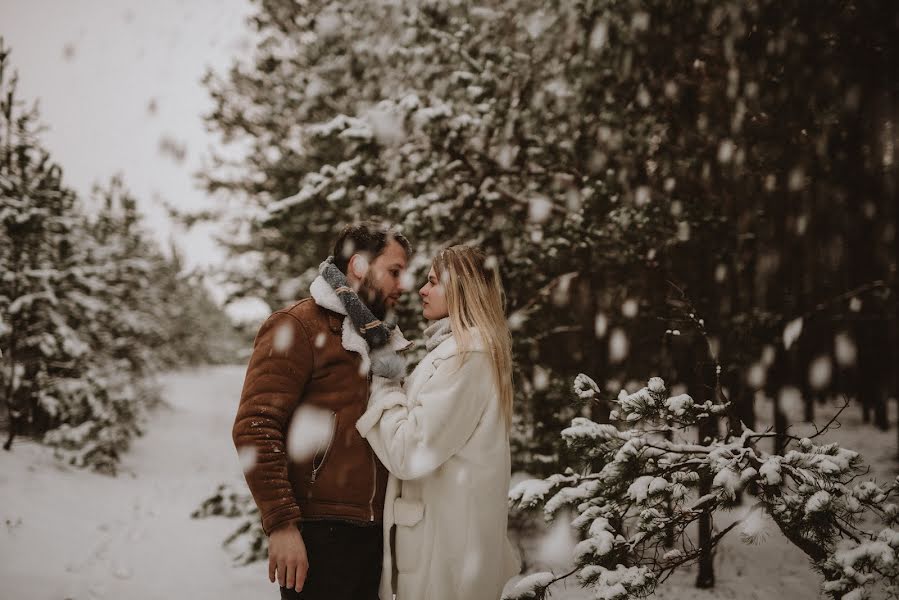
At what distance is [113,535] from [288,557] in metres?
6.58

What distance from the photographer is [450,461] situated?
246 centimetres

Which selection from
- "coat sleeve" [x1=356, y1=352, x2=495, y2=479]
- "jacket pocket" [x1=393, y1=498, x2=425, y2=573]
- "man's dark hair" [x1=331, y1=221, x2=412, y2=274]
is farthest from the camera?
"man's dark hair" [x1=331, y1=221, x2=412, y2=274]

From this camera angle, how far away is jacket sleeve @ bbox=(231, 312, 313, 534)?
2.18 m

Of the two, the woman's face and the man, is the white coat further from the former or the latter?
the woman's face

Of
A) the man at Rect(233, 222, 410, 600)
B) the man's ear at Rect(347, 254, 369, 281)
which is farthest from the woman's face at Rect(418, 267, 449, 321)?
the man's ear at Rect(347, 254, 369, 281)

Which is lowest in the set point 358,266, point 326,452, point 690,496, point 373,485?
point 690,496

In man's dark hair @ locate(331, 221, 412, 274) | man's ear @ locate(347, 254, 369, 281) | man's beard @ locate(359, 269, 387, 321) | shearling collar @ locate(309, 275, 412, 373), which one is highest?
man's dark hair @ locate(331, 221, 412, 274)

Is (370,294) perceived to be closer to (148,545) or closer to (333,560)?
(333,560)

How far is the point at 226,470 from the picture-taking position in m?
13.0

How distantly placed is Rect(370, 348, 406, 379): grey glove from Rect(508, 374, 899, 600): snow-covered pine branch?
102cm

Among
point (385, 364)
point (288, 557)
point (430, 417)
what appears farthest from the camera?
point (385, 364)

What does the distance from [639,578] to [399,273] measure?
1.81 m

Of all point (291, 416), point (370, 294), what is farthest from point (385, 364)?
point (291, 416)

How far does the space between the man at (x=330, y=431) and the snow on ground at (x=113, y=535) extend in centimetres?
405
